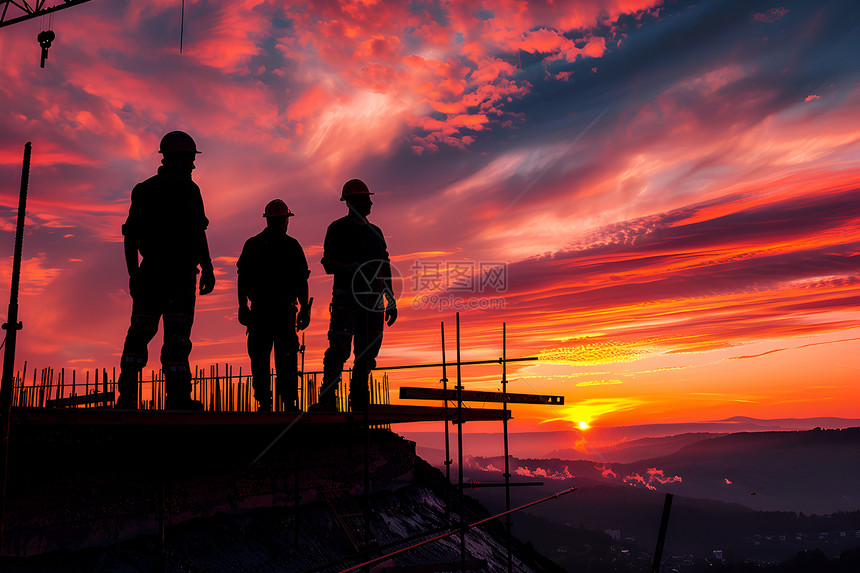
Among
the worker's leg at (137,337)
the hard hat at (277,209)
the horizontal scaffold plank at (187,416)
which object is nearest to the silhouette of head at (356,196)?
the hard hat at (277,209)

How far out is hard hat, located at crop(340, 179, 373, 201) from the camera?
10.7m

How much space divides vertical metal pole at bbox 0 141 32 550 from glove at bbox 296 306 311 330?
536cm

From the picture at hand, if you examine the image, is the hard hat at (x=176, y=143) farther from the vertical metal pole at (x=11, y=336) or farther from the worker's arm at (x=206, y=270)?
the vertical metal pole at (x=11, y=336)

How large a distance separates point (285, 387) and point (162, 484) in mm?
2993

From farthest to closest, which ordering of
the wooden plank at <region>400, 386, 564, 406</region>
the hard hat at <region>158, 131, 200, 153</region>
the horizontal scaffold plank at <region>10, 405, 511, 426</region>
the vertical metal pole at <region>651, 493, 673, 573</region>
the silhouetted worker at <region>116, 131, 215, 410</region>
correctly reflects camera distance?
the wooden plank at <region>400, 386, 564, 406</region> → the vertical metal pole at <region>651, 493, 673, 573</region> → the hard hat at <region>158, 131, 200, 153</region> → the silhouetted worker at <region>116, 131, 215, 410</region> → the horizontal scaffold plank at <region>10, 405, 511, 426</region>

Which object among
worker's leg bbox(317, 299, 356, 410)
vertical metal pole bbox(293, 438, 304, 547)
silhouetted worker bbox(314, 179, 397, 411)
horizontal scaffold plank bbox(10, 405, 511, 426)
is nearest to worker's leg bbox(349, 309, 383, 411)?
silhouetted worker bbox(314, 179, 397, 411)

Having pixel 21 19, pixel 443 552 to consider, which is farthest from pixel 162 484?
pixel 21 19

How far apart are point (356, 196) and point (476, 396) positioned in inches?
178

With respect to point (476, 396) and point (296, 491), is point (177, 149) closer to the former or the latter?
point (296, 491)

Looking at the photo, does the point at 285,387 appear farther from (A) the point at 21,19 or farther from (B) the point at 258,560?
(A) the point at 21,19

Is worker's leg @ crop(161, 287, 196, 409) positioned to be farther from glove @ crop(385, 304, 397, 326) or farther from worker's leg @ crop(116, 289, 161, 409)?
glove @ crop(385, 304, 397, 326)

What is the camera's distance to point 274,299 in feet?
34.5

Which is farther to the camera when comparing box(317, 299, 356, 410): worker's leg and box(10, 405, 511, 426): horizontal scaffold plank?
box(317, 299, 356, 410): worker's leg

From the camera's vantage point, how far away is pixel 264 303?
1054 centimetres
